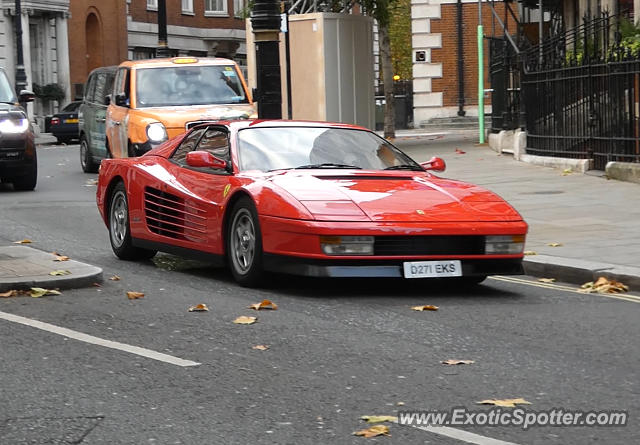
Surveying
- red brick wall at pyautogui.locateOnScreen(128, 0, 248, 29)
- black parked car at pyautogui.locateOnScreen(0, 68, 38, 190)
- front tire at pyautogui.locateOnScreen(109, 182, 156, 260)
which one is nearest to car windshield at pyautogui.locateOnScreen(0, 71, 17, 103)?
black parked car at pyautogui.locateOnScreen(0, 68, 38, 190)

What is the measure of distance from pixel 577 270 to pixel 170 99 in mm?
11689

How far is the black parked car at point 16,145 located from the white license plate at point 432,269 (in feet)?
39.1

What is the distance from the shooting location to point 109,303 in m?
9.16

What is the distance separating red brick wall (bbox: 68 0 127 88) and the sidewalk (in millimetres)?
33976

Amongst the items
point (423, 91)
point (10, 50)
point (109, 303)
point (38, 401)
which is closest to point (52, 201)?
point (109, 303)

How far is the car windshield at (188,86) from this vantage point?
20.9 meters

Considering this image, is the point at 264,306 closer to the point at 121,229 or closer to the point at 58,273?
the point at 58,273

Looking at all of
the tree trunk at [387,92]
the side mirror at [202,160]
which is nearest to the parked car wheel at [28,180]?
the side mirror at [202,160]

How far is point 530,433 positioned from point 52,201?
1369cm

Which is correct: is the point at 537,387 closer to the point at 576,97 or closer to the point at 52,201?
the point at 52,201

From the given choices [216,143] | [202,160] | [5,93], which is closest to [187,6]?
[5,93]

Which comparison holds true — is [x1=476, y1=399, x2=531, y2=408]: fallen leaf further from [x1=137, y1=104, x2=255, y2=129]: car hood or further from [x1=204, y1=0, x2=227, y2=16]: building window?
[x1=204, y1=0, x2=227, y2=16]: building window

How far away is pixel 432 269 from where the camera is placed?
9.46 metres

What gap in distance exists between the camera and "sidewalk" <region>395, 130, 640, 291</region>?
1073 centimetres
